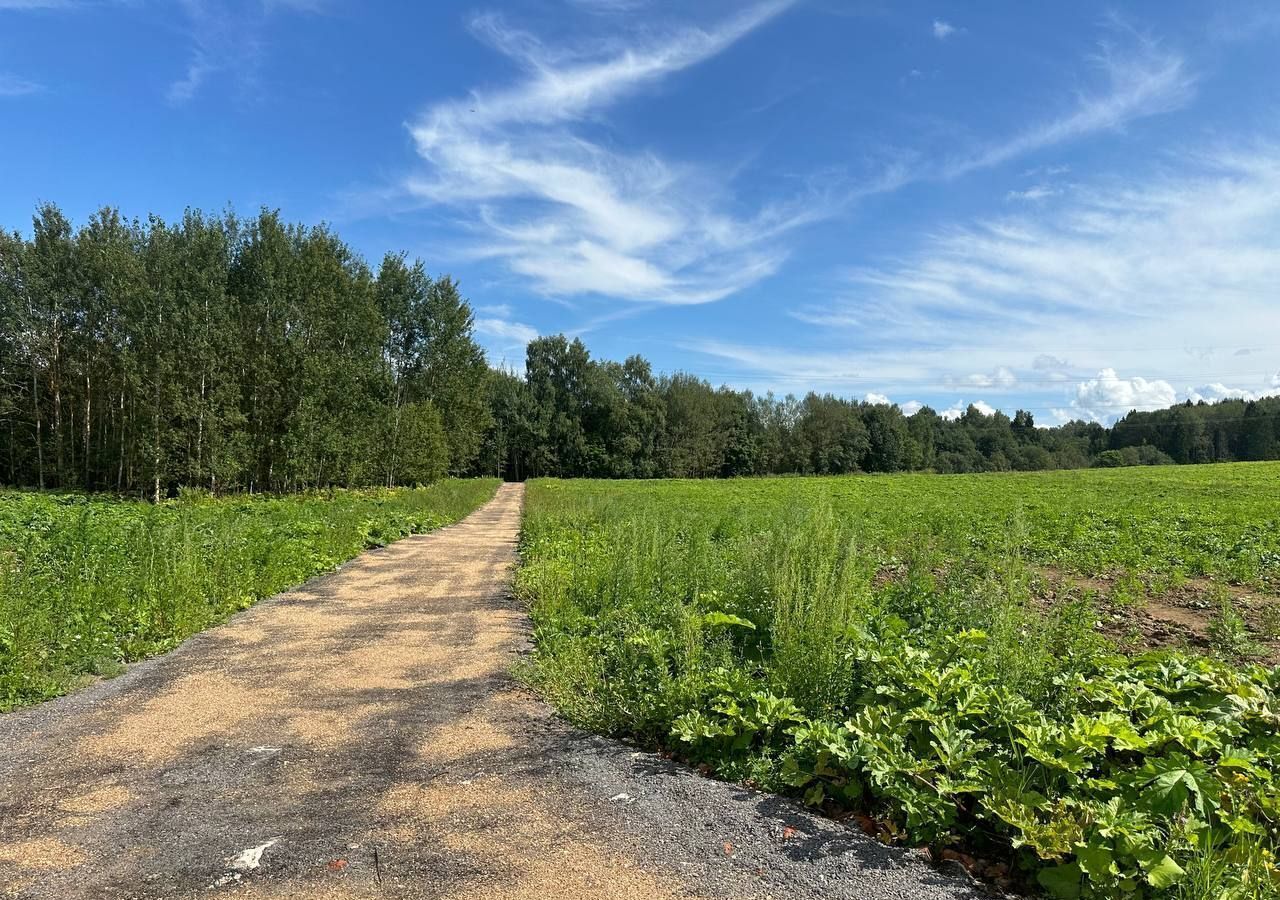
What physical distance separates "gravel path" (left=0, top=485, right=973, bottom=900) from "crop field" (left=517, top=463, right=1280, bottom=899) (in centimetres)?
32

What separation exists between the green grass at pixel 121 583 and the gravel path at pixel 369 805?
0.45m

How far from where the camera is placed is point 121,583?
7305 mm

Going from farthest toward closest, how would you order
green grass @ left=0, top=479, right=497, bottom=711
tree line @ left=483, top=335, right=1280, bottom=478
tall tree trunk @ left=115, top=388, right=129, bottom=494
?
tree line @ left=483, top=335, right=1280, bottom=478 < tall tree trunk @ left=115, top=388, right=129, bottom=494 < green grass @ left=0, top=479, right=497, bottom=711

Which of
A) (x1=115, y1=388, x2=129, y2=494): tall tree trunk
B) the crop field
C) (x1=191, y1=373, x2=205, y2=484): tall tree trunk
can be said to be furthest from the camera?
(x1=115, y1=388, x2=129, y2=494): tall tree trunk

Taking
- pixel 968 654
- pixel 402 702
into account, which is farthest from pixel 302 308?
pixel 968 654

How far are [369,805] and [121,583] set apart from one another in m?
5.44

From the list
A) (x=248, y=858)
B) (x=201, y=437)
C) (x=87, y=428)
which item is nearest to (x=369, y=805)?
(x=248, y=858)

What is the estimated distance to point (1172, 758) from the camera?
2.95m

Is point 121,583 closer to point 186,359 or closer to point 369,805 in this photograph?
point 369,805

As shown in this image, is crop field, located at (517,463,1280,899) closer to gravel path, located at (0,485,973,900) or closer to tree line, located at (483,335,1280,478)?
gravel path, located at (0,485,973,900)

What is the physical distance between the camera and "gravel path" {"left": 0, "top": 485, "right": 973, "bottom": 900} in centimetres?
303

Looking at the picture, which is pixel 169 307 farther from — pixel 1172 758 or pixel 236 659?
pixel 1172 758

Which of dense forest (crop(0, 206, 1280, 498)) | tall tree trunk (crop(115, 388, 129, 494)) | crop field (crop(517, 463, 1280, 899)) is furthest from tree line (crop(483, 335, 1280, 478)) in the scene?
crop field (crop(517, 463, 1280, 899))

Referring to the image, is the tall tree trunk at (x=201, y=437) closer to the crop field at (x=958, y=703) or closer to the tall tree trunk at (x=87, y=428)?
the tall tree trunk at (x=87, y=428)
